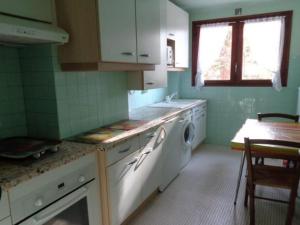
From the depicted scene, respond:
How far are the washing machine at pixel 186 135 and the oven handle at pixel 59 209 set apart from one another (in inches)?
68.4

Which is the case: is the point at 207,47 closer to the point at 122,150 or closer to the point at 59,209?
the point at 122,150

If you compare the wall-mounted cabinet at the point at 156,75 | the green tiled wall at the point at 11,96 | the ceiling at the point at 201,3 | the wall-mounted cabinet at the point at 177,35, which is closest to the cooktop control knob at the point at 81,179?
the green tiled wall at the point at 11,96

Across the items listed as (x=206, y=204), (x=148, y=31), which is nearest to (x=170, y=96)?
(x=148, y=31)

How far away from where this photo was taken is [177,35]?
3402 mm

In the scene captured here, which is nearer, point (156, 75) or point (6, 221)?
point (6, 221)

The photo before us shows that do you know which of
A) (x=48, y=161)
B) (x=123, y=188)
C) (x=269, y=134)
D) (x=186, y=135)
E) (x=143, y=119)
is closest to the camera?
(x=48, y=161)

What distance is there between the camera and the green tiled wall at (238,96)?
3535mm

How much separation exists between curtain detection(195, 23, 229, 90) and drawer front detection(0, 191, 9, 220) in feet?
11.3

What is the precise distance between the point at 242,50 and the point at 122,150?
9.41 feet

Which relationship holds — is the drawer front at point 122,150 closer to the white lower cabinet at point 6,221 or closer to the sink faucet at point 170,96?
the white lower cabinet at point 6,221

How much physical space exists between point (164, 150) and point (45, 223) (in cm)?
151

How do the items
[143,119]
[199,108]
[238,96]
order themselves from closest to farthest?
[143,119]
[199,108]
[238,96]

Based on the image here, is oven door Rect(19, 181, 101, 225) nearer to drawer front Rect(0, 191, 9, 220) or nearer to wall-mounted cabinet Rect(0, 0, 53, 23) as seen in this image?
drawer front Rect(0, 191, 9, 220)

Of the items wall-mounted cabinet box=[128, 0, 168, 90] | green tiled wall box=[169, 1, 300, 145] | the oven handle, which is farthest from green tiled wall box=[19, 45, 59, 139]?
green tiled wall box=[169, 1, 300, 145]
